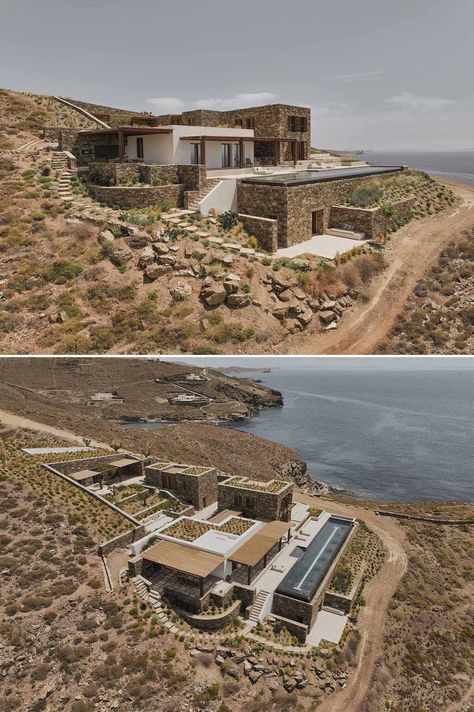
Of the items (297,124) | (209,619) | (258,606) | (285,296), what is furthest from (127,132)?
(258,606)

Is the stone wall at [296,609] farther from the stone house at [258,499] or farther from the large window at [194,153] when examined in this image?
the large window at [194,153]

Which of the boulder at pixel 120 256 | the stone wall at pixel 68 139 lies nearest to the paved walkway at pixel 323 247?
the boulder at pixel 120 256

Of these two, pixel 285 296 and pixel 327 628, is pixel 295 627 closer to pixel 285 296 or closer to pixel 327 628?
pixel 327 628

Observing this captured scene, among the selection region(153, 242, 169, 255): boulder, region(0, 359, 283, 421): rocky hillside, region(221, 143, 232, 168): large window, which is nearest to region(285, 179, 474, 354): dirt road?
region(153, 242, 169, 255): boulder

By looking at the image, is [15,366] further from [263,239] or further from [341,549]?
[341,549]

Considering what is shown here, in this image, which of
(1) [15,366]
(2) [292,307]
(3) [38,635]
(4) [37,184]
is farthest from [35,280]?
(1) [15,366]

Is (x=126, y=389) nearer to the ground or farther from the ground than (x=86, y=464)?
nearer to the ground
